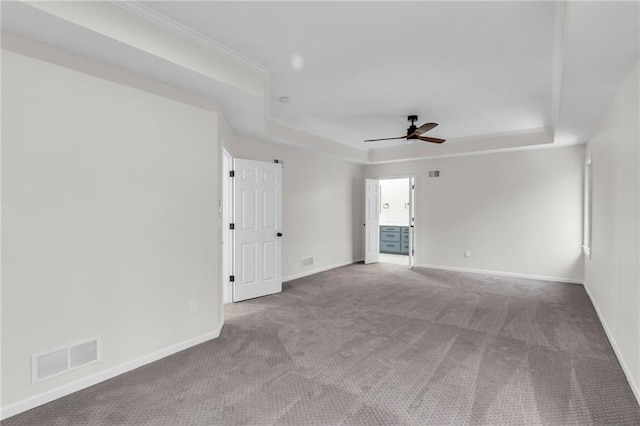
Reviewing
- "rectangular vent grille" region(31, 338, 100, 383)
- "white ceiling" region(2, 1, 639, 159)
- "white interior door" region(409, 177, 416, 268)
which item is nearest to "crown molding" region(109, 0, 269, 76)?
"white ceiling" region(2, 1, 639, 159)

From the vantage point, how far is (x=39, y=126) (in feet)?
7.40

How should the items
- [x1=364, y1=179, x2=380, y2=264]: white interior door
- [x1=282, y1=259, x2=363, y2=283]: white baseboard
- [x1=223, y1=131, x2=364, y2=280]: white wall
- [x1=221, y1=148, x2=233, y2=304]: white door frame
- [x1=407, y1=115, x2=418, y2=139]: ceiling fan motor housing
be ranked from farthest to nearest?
[x1=364, y1=179, x2=380, y2=264]: white interior door → [x1=282, y1=259, x2=363, y2=283]: white baseboard → [x1=223, y1=131, x2=364, y2=280]: white wall → [x1=407, y1=115, x2=418, y2=139]: ceiling fan motor housing → [x1=221, y1=148, x2=233, y2=304]: white door frame

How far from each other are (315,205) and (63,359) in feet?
15.9

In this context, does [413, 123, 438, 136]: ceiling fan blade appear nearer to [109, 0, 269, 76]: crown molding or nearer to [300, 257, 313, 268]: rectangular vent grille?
[109, 0, 269, 76]: crown molding

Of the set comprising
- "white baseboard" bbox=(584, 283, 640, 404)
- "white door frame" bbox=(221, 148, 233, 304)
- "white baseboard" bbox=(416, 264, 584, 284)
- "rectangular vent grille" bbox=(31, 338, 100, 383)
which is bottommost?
"white baseboard" bbox=(584, 283, 640, 404)

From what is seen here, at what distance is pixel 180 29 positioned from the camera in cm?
256

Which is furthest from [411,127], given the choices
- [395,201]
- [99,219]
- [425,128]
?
[395,201]

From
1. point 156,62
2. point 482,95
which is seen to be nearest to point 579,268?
point 482,95

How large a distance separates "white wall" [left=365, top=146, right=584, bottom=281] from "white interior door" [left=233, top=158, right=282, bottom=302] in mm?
3606

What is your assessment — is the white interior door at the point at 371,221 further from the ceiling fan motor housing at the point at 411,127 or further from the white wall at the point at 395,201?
the ceiling fan motor housing at the point at 411,127

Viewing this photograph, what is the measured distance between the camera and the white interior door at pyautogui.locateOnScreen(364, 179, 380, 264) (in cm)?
785

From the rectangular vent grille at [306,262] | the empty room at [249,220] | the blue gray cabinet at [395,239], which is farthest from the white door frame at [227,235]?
the blue gray cabinet at [395,239]

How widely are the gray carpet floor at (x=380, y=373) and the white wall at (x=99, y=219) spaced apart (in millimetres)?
381

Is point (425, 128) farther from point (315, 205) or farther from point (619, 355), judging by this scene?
point (619, 355)
